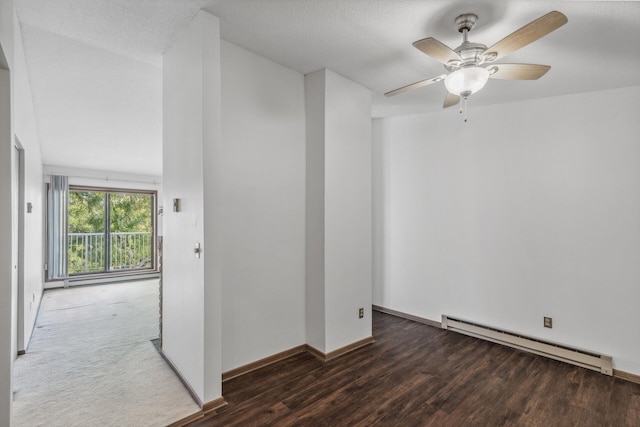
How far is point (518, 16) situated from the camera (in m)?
1.94

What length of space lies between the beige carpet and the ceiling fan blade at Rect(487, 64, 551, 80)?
9.83 feet

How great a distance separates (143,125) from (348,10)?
3528 millimetres

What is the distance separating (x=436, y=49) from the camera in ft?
6.00

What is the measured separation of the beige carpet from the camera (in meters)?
2.04

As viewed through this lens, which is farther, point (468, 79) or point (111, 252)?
point (111, 252)

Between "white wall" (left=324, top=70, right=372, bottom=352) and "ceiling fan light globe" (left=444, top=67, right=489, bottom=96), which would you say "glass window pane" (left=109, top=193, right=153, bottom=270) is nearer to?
"white wall" (left=324, top=70, right=372, bottom=352)

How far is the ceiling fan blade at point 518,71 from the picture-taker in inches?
75.6

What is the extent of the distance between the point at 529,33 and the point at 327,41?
4.40 ft

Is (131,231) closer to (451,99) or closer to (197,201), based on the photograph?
(197,201)

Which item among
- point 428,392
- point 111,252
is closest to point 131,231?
point 111,252

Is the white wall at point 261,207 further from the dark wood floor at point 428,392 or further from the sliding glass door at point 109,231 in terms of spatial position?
the sliding glass door at point 109,231

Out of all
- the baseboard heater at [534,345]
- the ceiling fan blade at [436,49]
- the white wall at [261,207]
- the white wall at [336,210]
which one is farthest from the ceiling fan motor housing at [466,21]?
the baseboard heater at [534,345]

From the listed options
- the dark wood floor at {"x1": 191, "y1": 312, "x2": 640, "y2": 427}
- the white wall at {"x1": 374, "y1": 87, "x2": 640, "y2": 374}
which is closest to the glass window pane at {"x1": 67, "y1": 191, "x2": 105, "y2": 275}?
the dark wood floor at {"x1": 191, "y1": 312, "x2": 640, "y2": 427}

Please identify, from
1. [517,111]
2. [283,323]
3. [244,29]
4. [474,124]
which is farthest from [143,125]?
[517,111]
